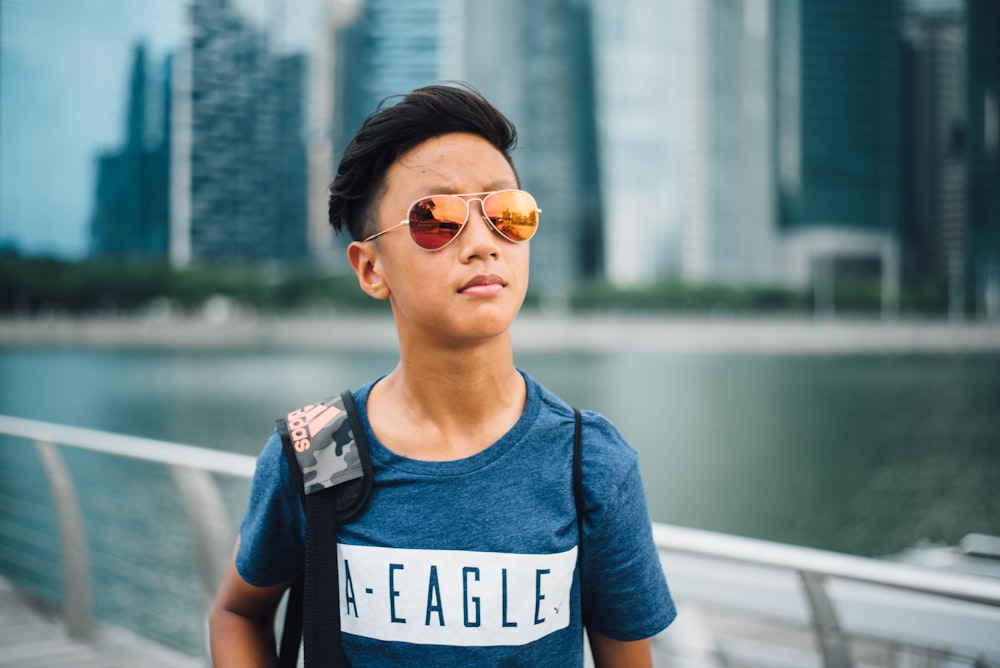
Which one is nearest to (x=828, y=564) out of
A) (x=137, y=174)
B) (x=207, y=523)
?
(x=207, y=523)

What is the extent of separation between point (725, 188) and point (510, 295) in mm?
124205

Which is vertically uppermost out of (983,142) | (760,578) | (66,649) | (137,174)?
(983,142)

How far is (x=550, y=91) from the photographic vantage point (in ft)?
395

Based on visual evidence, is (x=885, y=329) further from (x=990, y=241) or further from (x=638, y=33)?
(x=638, y=33)

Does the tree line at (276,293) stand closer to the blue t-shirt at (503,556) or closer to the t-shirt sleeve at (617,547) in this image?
the blue t-shirt at (503,556)

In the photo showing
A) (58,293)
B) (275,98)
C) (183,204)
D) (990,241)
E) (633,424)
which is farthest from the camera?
(990,241)

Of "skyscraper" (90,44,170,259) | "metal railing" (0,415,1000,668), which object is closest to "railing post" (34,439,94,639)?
"metal railing" (0,415,1000,668)

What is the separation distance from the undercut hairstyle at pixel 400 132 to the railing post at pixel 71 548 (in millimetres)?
2788

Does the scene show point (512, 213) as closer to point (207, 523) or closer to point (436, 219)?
point (436, 219)

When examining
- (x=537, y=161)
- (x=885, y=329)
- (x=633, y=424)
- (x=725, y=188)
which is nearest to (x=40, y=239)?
(x=633, y=424)

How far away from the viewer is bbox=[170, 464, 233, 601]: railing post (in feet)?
→ 9.12

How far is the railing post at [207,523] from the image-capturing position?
2781 millimetres

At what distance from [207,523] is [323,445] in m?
1.79

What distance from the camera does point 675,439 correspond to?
90.4 feet
